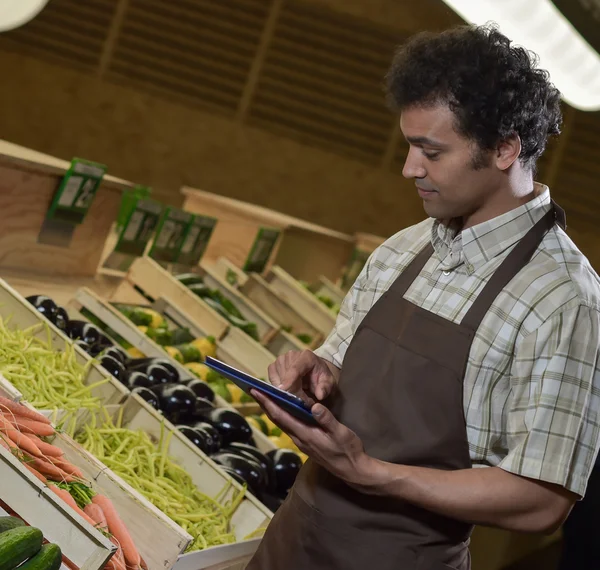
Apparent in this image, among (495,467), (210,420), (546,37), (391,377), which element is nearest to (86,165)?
(210,420)

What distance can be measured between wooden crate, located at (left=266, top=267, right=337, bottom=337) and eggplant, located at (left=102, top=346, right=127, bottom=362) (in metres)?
1.90

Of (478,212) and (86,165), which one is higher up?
(478,212)

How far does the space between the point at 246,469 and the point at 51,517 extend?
1225 mm

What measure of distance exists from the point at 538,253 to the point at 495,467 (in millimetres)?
451

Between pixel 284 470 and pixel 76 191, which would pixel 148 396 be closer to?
pixel 284 470

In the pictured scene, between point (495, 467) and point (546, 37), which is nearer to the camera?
A: point (495, 467)

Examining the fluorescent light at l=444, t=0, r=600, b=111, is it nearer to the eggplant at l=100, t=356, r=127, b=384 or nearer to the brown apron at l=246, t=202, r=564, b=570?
the brown apron at l=246, t=202, r=564, b=570

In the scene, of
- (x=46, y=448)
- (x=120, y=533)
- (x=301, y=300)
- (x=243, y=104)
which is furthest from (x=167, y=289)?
(x=243, y=104)

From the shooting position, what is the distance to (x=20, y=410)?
2129mm

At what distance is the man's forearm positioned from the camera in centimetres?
162

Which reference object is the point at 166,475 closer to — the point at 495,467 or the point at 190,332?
the point at 495,467

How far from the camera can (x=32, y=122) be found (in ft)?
30.0

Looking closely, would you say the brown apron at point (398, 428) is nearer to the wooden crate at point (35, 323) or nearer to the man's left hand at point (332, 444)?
the man's left hand at point (332, 444)

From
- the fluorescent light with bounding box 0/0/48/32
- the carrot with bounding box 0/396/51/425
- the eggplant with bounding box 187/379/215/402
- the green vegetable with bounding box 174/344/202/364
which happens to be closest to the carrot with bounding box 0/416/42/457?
the carrot with bounding box 0/396/51/425
